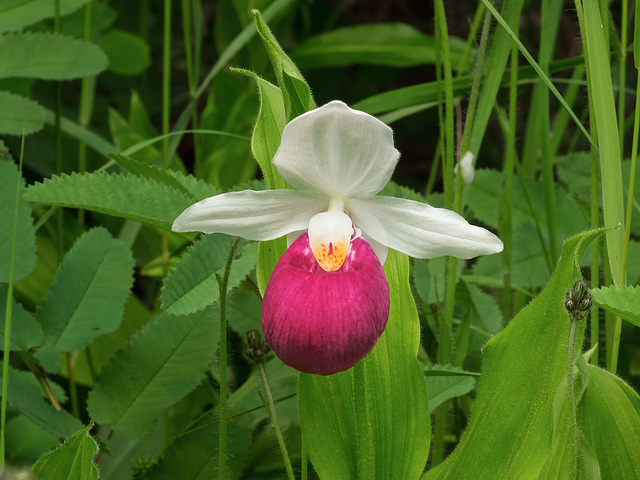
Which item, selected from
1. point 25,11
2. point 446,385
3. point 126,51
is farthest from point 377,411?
point 126,51

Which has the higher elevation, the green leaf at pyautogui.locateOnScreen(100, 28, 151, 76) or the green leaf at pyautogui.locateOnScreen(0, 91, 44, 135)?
the green leaf at pyautogui.locateOnScreen(100, 28, 151, 76)

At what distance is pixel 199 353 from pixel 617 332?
49cm

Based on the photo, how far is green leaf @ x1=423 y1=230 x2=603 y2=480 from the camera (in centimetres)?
58

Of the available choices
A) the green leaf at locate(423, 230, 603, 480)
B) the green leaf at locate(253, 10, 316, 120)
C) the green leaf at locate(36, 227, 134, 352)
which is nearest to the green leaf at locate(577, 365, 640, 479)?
the green leaf at locate(423, 230, 603, 480)

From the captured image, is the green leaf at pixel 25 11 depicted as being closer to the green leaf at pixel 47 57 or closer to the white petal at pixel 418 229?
the green leaf at pixel 47 57

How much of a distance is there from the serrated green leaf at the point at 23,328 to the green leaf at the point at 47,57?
0.41 metres

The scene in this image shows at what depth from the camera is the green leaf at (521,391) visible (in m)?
0.58

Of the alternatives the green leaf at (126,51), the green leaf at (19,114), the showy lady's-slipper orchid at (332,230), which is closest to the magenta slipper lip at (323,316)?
the showy lady's-slipper orchid at (332,230)

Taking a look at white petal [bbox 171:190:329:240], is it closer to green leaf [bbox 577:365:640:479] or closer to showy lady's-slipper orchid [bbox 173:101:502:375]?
showy lady's-slipper orchid [bbox 173:101:502:375]

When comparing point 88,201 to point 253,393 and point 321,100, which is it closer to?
point 253,393

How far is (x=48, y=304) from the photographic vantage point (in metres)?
0.75

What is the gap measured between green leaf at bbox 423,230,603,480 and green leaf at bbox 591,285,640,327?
0.10 feet

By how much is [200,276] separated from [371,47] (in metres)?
1.19

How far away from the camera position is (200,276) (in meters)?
0.64
